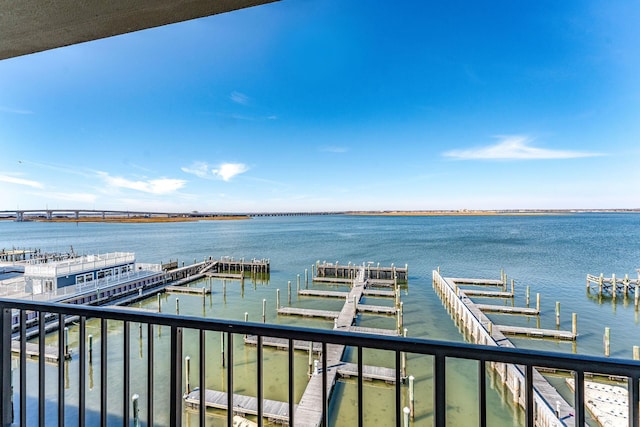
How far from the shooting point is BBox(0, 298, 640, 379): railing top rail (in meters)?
0.88

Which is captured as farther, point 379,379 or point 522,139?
point 522,139

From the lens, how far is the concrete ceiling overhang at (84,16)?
1.41 metres

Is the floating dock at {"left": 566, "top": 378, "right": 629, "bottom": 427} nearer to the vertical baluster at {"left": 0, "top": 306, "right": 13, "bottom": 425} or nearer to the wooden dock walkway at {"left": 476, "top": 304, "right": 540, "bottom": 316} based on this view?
the wooden dock walkway at {"left": 476, "top": 304, "right": 540, "bottom": 316}

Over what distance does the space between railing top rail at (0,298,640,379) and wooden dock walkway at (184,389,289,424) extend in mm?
5533

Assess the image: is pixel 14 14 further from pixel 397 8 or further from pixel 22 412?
pixel 397 8

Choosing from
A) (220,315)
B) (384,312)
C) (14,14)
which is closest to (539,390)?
(384,312)

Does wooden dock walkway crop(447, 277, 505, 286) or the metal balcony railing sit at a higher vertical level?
the metal balcony railing

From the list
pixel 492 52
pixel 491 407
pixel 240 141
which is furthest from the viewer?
pixel 240 141

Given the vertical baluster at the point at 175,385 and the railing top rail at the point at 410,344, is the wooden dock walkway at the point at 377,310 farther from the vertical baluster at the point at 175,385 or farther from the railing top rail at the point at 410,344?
the railing top rail at the point at 410,344

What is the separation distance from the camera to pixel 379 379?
766cm

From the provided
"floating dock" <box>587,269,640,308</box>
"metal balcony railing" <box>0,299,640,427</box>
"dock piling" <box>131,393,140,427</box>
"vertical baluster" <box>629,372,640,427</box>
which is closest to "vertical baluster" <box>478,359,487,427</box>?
"metal balcony railing" <box>0,299,640,427</box>

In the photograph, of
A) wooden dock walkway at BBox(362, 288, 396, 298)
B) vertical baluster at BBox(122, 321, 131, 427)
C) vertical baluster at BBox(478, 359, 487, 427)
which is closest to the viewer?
vertical baluster at BBox(478, 359, 487, 427)

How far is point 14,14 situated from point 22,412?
1985 mm

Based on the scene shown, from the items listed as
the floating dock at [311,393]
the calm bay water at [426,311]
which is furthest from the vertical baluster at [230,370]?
the calm bay water at [426,311]
